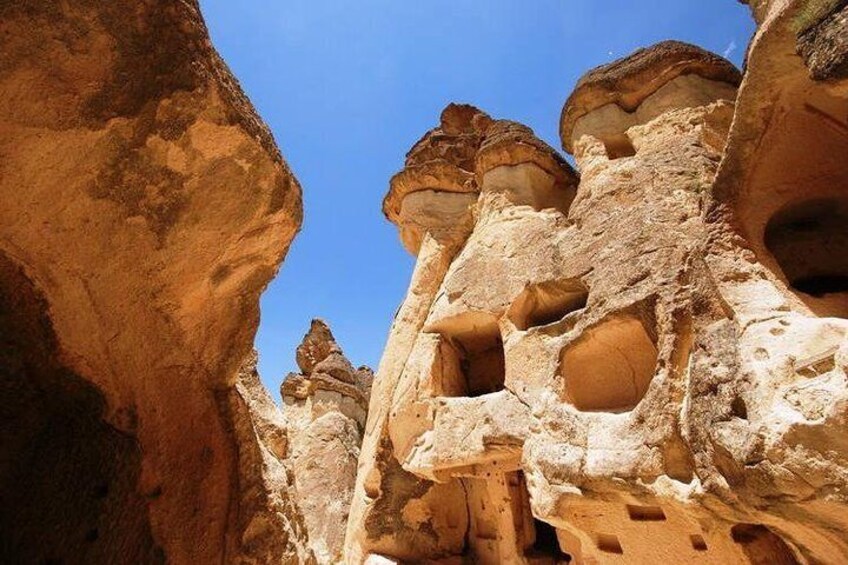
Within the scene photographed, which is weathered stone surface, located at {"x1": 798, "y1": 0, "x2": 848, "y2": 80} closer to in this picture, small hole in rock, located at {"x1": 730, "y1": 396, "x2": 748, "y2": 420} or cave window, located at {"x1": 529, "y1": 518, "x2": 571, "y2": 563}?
small hole in rock, located at {"x1": 730, "y1": 396, "x2": 748, "y2": 420}

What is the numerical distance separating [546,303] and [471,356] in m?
2.14

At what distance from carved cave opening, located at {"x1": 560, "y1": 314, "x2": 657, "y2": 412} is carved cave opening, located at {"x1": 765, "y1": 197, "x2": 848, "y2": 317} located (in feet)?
4.51

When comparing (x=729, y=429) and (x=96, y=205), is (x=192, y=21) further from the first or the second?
(x=729, y=429)

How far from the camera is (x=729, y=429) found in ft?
10.3

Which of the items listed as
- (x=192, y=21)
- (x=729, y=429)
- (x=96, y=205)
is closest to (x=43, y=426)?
(x=96, y=205)

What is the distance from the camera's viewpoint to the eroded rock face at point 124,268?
1426 mm

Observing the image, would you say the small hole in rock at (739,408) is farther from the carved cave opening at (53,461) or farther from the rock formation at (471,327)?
the carved cave opening at (53,461)

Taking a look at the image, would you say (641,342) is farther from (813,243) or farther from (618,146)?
(618,146)

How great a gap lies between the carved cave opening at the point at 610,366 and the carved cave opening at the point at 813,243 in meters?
1.37

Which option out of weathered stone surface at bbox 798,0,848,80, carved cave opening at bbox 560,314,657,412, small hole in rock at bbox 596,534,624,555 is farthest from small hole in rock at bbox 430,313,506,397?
weathered stone surface at bbox 798,0,848,80

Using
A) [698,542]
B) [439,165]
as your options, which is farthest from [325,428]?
[698,542]

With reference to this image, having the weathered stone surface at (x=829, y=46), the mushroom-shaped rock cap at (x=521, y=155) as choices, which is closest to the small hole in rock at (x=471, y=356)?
the mushroom-shaped rock cap at (x=521, y=155)

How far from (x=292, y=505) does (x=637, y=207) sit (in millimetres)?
5050

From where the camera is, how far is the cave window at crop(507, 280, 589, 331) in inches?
243
